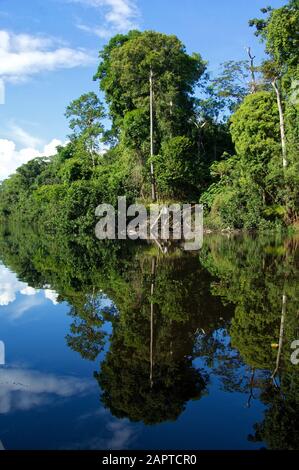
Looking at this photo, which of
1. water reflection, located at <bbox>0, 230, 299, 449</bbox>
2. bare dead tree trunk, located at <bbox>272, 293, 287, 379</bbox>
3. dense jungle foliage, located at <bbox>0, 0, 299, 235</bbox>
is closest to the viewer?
water reflection, located at <bbox>0, 230, 299, 449</bbox>

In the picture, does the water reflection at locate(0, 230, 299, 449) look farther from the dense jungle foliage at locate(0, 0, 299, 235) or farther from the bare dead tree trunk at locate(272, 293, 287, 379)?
the dense jungle foliage at locate(0, 0, 299, 235)

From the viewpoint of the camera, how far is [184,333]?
229 inches

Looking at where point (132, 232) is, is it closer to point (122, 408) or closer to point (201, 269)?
point (201, 269)

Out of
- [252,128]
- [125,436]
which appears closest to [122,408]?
[125,436]

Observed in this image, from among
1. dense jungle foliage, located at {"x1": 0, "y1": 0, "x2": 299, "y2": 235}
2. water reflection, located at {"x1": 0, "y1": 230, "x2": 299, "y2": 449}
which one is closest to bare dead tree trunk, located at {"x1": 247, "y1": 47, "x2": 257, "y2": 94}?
dense jungle foliage, located at {"x1": 0, "y1": 0, "x2": 299, "y2": 235}

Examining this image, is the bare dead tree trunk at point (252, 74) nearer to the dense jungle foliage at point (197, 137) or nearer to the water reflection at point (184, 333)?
the dense jungle foliage at point (197, 137)

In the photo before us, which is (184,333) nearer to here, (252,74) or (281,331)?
(281,331)

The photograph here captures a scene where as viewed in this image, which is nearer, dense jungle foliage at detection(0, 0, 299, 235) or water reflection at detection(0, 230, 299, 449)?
water reflection at detection(0, 230, 299, 449)

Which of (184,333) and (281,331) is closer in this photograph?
(281,331)

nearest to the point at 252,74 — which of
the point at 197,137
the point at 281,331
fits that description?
the point at 197,137

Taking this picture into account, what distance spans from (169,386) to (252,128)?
72.5ft

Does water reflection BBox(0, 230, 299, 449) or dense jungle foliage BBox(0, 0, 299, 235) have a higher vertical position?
dense jungle foliage BBox(0, 0, 299, 235)

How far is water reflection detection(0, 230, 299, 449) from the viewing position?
12.8ft
